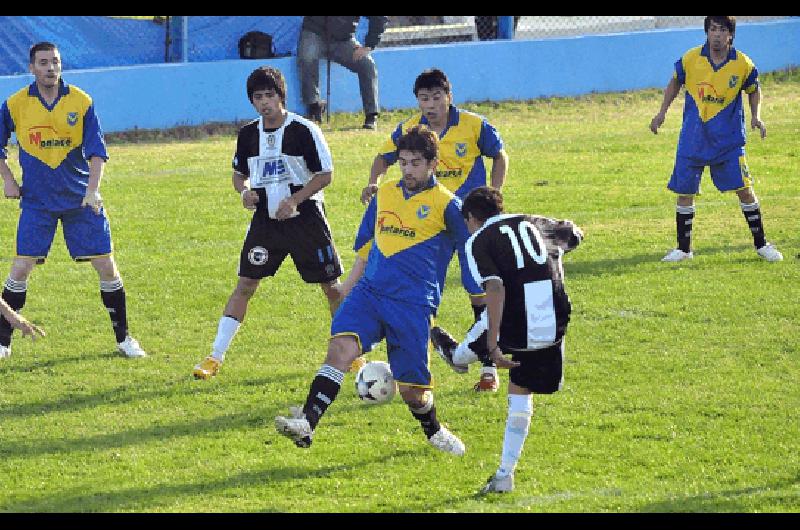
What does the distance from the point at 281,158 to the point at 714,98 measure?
5003mm

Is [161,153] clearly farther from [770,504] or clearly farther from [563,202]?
[770,504]

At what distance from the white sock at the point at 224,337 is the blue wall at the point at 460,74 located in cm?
1028

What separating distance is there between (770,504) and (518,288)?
1.67 m

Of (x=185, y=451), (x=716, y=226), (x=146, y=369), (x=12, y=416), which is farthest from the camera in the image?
(x=716, y=226)

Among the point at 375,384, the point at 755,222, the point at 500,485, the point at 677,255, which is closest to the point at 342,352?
the point at 375,384

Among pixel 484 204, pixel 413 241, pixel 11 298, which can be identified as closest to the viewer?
pixel 484 204

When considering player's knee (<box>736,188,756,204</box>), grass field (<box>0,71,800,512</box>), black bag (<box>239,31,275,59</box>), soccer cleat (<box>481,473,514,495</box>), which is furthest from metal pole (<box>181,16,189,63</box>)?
soccer cleat (<box>481,473,514,495</box>)

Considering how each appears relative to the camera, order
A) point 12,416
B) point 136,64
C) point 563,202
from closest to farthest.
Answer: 1. point 12,416
2. point 563,202
3. point 136,64

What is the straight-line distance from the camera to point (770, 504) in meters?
7.36

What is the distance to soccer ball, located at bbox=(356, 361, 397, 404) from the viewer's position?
8.52m

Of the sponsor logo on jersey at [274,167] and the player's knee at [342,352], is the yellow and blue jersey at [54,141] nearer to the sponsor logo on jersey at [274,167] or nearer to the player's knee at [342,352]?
the sponsor logo on jersey at [274,167]

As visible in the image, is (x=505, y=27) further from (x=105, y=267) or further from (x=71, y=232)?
(x=71, y=232)

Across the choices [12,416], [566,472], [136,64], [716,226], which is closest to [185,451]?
[12,416]

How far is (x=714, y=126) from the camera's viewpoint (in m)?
13.2
